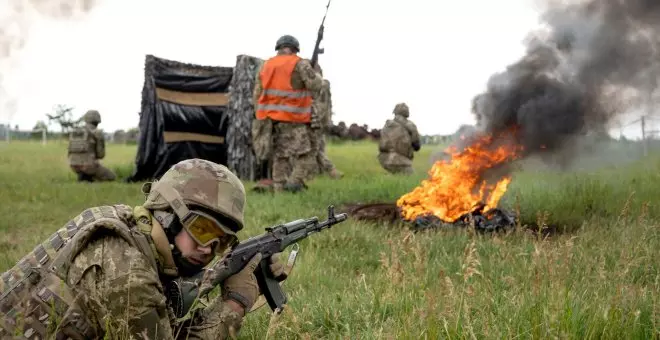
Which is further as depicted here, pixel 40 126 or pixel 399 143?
pixel 40 126

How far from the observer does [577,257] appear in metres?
5.51

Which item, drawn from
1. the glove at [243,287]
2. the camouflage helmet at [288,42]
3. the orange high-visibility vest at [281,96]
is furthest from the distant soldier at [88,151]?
the glove at [243,287]

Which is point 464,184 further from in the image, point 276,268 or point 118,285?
point 118,285

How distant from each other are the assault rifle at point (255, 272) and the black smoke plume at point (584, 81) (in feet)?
16.5

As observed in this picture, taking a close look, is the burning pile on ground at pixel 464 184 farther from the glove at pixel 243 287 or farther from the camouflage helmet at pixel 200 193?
the camouflage helmet at pixel 200 193

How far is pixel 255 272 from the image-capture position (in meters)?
3.79

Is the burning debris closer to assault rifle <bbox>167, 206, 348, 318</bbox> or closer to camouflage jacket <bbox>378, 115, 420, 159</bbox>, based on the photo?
assault rifle <bbox>167, 206, 348, 318</bbox>

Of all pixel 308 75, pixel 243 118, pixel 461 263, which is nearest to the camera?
pixel 461 263

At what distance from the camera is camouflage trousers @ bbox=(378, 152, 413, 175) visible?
16.9m

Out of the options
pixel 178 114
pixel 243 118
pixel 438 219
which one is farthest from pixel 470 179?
pixel 178 114

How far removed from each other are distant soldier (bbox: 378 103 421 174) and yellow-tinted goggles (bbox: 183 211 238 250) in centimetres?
1392

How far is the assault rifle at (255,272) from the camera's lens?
3326 mm

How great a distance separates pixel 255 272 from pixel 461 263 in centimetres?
208

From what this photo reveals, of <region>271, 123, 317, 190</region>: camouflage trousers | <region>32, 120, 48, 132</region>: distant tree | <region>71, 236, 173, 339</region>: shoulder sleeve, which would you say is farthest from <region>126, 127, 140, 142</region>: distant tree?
<region>71, 236, 173, 339</region>: shoulder sleeve
